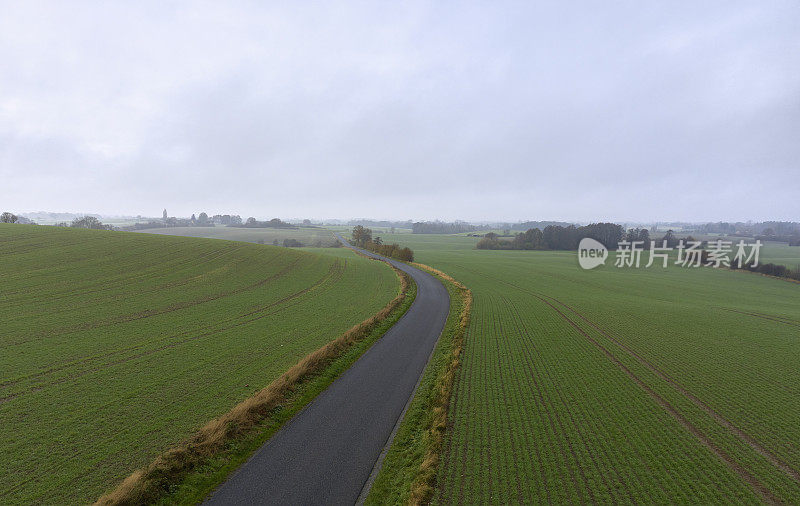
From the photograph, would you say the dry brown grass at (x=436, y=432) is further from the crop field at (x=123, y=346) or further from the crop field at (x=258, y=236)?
the crop field at (x=258, y=236)

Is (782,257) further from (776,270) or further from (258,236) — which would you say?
(258,236)

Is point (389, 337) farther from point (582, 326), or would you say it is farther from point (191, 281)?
point (191, 281)

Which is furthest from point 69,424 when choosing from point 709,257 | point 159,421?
point 709,257

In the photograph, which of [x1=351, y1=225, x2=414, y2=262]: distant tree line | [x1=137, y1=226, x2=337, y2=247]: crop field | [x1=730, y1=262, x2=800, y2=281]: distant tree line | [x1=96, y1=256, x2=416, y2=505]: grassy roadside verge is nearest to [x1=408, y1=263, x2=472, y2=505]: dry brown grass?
[x1=96, y1=256, x2=416, y2=505]: grassy roadside verge

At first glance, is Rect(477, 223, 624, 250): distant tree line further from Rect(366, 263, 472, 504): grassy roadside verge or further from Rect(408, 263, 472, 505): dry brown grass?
Rect(366, 263, 472, 504): grassy roadside verge

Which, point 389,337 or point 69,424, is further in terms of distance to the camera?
point 389,337

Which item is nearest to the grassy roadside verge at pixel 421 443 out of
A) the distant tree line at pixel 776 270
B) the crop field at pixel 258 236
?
the distant tree line at pixel 776 270
